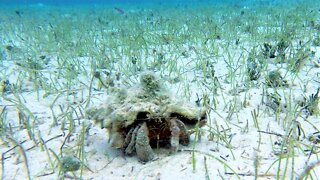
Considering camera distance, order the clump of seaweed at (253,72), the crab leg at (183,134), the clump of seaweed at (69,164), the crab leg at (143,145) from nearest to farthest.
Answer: the clump of seaweed at (69,164)
the crab leg at (143,145)
the crab leg at (183,134)
the clump of seaweed at (253,72)

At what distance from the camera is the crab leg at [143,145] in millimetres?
2555

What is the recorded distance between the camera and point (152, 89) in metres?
2.71

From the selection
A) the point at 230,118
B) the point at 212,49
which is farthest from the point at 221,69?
the point at 230,118

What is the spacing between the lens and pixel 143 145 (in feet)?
8.50

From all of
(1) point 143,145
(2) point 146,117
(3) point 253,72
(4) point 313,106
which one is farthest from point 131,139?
(3) point 253,72

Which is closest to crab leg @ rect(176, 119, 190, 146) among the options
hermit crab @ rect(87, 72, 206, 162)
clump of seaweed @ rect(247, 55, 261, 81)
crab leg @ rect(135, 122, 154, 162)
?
hermit crab @ rect(87, 72, 206, 162)

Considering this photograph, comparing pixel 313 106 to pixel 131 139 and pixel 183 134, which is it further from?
pixel 131 139

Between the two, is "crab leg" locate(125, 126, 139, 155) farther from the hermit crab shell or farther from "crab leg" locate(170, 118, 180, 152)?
"crab leg" locate(170, 118, 180, 152)

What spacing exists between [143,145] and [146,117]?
261 mm

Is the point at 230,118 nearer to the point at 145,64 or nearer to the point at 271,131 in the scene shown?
the point at 271,131

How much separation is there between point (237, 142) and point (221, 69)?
2.79 metres

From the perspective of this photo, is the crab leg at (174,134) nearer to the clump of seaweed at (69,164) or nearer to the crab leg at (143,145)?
the crab leg at (143,145)

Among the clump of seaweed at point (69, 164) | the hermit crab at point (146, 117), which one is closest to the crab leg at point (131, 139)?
the hermit crab at point (146, 117)

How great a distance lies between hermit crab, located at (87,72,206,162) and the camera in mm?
2594
